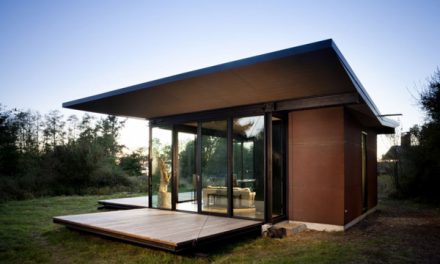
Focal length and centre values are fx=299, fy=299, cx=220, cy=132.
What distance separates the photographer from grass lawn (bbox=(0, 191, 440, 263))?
4230mm

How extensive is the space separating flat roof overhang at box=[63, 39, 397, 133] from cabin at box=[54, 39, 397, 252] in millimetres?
21

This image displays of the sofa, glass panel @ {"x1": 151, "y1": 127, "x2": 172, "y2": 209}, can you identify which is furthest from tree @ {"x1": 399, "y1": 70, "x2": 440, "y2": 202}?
glass panel @ {"x1": 151, "y1": 127, "x2": 172, "y2": 209}

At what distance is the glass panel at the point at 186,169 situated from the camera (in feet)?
Answer: 23.4

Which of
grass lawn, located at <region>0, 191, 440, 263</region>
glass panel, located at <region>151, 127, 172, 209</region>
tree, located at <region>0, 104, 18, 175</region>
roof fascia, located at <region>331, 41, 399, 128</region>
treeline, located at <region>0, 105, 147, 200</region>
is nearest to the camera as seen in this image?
roof fascia, located at <region>331, 41, 399, 128</region>

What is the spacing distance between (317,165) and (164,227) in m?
3.19

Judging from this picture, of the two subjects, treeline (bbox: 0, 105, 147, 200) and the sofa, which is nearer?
the sofa

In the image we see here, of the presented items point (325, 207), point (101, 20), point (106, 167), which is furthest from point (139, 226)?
point (106, 167)

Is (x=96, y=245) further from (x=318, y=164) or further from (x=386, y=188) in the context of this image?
(x=386, y=188)

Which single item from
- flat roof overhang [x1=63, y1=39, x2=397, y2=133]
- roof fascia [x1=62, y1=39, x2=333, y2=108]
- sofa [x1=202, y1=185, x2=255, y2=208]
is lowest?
sofa [x1=202, y1=185, x2=255, y2=208]

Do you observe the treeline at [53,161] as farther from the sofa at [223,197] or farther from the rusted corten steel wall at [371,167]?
the rusted corten steel wall at [371,167]

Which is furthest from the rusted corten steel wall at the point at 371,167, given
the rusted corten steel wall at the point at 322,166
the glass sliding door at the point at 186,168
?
the glass sliding door at the point at 186,168

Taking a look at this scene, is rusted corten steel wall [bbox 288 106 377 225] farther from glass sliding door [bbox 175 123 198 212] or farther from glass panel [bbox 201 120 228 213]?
glass sliding door [bbox 175 123 198 212]

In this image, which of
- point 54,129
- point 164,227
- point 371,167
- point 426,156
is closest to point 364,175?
point 371,167

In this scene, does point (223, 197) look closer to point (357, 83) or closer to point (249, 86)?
point (249, 86)
